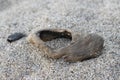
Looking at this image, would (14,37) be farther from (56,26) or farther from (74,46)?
(74,46)

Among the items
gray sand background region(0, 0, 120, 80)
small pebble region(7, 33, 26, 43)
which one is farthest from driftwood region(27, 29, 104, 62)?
small pebble region(7, 33, 26, 43)

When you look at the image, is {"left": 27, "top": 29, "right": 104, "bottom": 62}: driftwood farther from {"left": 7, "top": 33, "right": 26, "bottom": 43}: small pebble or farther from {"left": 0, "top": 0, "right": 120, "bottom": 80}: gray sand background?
{"left": 7, "top": 33, "right": 26, "bottom": 43}: small pebble

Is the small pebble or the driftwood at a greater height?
the driftwood

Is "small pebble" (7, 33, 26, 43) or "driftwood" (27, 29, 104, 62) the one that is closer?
"driftwood" (27, 29, 104, 62)

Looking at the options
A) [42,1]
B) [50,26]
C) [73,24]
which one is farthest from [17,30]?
[42,1]

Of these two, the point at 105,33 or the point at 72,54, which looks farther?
the point at 105,33

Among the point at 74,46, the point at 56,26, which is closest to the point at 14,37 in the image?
the point at 56,26

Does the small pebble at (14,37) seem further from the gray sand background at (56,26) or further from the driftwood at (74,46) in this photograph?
the driftwood at (74,46)

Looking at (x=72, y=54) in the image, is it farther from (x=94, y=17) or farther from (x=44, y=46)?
(x=94, y=17)

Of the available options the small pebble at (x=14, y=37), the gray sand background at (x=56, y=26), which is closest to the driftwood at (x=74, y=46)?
the gray sand background at (x=56, y=26)
